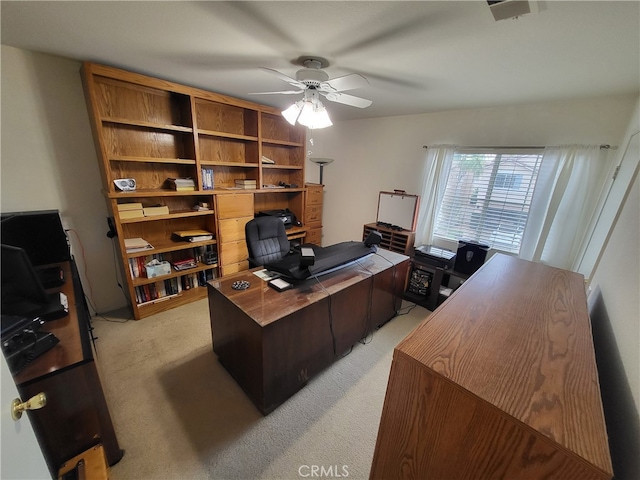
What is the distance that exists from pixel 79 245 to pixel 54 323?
137cm

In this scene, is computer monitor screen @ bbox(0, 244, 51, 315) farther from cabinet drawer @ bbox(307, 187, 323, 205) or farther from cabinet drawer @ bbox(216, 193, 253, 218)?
cabinet drawer @ bbox(307, 187, 323, 205)

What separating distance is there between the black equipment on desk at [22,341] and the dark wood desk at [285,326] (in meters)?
0.81

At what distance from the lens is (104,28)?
4.54 ft

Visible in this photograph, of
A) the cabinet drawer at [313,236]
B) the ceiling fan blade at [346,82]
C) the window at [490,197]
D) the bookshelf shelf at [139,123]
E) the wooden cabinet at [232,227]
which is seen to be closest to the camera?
the ceiling fan blade at [346,82]

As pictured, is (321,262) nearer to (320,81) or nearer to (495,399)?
(320,81)

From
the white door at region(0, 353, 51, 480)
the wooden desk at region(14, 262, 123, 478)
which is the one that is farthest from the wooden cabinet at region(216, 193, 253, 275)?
the white door at region(0, 353, 51, 480)

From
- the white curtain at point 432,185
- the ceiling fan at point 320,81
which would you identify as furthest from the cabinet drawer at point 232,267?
the white curtain at point 432,185

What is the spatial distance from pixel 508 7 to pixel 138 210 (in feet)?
9.39

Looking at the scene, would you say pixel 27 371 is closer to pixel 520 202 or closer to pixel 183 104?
pixel 183 104

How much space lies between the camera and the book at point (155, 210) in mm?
2395

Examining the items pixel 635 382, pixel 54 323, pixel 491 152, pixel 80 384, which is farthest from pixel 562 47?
pixel 54 323

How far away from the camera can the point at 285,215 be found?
3.60 m

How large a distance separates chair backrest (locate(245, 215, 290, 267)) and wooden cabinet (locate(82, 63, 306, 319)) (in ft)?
1.99

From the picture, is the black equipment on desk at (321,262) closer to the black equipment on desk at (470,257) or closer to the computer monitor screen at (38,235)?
the black equipment on desk at (470,257)
